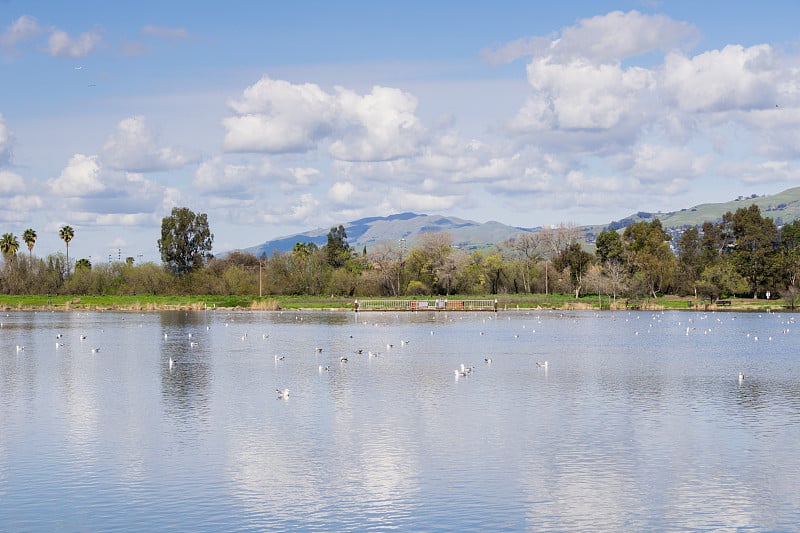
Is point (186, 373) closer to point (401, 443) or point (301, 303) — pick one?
point (401, 443)

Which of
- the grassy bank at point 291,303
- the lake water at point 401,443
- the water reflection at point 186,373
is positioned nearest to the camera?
the lake water at point 401,443

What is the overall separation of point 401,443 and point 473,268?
444ft

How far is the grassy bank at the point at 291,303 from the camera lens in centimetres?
14212

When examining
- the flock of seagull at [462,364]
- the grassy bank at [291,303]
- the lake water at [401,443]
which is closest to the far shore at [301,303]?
the grassy bank at [291,303]

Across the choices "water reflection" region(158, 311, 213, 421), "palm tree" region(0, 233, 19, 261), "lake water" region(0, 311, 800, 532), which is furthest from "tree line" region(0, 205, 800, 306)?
"lake water" region(0, 311, 800, 532)

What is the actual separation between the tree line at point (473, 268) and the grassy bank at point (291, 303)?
312 cm

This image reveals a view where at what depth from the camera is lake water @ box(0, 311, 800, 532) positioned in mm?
21656

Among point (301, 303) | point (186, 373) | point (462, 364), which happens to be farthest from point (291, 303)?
point (462, 364)

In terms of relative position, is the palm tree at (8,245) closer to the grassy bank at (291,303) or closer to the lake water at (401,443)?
the grassy bank at (291,303)

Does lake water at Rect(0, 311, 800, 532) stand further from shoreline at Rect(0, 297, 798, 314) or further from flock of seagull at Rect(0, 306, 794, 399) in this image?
shoreline at Rect(0, 297, 798, 314)

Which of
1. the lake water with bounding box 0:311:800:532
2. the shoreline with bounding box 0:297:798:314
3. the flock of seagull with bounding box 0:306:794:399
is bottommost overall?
the lake water with bounding box 0:311:800:532

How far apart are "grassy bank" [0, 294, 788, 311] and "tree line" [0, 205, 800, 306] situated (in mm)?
3117

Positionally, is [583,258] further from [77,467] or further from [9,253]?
[77,467]

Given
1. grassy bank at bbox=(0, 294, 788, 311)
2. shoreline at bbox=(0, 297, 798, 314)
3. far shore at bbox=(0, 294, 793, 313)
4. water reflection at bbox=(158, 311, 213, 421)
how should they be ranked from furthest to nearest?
grassy bank at bbox=(0, 294, 788, 311) < far shore at bbox=(0, 294, 793, 313) < shoreline at bbox=(0, 297, 798, 314) < water reflection at bbox=(158, 311, 213, 421)
